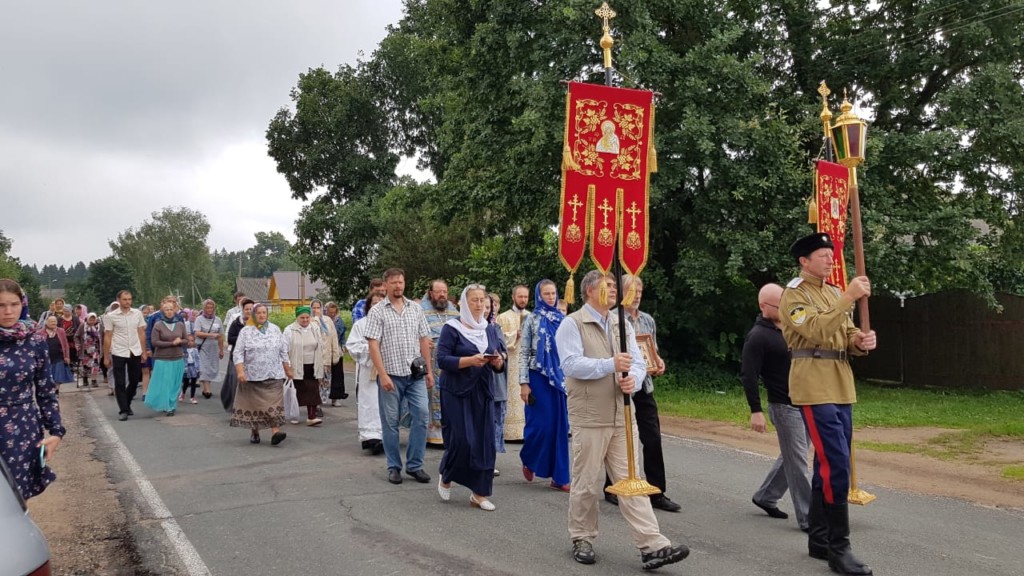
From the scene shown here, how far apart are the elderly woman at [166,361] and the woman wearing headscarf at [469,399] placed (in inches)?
305

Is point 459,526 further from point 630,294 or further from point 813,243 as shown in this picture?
point 813,243

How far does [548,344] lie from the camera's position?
7.71 m

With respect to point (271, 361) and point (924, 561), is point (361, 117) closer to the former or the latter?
point (271, 361)

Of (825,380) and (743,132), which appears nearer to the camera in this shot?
(825,380)

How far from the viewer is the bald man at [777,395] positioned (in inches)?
232

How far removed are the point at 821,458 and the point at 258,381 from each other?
23.4 feet

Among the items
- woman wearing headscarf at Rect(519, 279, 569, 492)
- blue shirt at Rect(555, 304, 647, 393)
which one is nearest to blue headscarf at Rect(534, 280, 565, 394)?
woman wearing headscarf at Rect(519, 279, 569, 492)

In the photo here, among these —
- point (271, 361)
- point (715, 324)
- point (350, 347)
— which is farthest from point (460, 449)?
point (715, 324)

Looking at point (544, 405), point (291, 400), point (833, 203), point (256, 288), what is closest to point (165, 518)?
point (544, 405)

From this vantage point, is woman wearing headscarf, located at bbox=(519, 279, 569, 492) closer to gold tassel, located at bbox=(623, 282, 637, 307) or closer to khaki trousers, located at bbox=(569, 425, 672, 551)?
gold tassel, located at bbox=(623, 282, 637, 307)

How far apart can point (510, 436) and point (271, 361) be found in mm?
3130

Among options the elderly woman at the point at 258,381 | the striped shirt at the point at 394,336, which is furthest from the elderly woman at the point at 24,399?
the elderly woman at the point at 258,381

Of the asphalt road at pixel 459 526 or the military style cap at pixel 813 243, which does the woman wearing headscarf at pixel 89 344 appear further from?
the military style cap at pixel 813 243

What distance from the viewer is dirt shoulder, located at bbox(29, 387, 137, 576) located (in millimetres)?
5379
